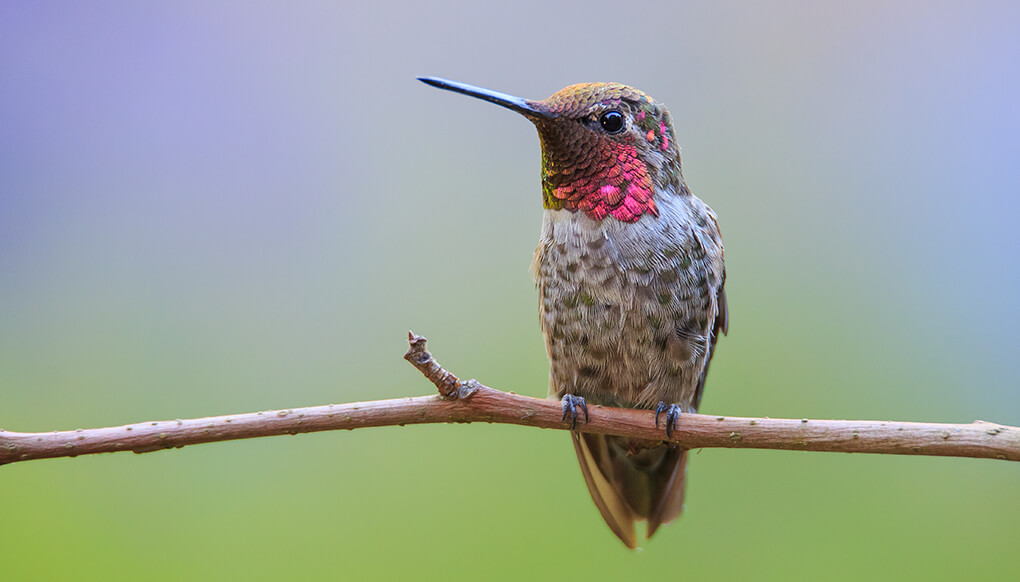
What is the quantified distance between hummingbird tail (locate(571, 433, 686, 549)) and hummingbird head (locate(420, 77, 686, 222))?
2.34ft

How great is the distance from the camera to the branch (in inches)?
55.4

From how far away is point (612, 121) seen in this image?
1712mm

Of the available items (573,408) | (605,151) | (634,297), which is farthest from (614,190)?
(573,408)

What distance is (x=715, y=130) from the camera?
2.85m

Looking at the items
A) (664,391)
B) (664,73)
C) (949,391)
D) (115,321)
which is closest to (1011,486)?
(949,391)

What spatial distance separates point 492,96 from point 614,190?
41cm

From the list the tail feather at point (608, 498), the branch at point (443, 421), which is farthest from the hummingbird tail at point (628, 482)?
the branch at point (443, 421)

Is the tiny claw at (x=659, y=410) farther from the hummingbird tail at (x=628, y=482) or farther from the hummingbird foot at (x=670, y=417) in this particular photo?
the hummingbird tail at (x=628, y=482)

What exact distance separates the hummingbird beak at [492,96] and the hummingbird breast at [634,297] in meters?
0.31

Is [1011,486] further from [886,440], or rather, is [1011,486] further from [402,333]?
[402,333]

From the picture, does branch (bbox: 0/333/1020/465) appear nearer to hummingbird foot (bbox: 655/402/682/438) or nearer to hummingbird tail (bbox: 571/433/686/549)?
hummingbird foot (bbox: 655/402/682/438)

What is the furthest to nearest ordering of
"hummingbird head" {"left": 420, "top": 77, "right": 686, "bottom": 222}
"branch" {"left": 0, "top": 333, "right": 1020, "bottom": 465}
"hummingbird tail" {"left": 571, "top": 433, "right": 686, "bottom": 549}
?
"hummingbird tail" {"left": 571, "top": 433, "right": 686, "bottom": 549} → "hummingbird head" {"left": 420, "top": 77, "right": 686, "bottom": 222} → "branch" {"left": 0, "top": 333, "right": 1020, "bottom": 465}

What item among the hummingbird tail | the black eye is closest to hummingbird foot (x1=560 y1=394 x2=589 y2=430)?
the hummingbird tail

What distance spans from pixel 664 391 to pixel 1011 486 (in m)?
1.57
